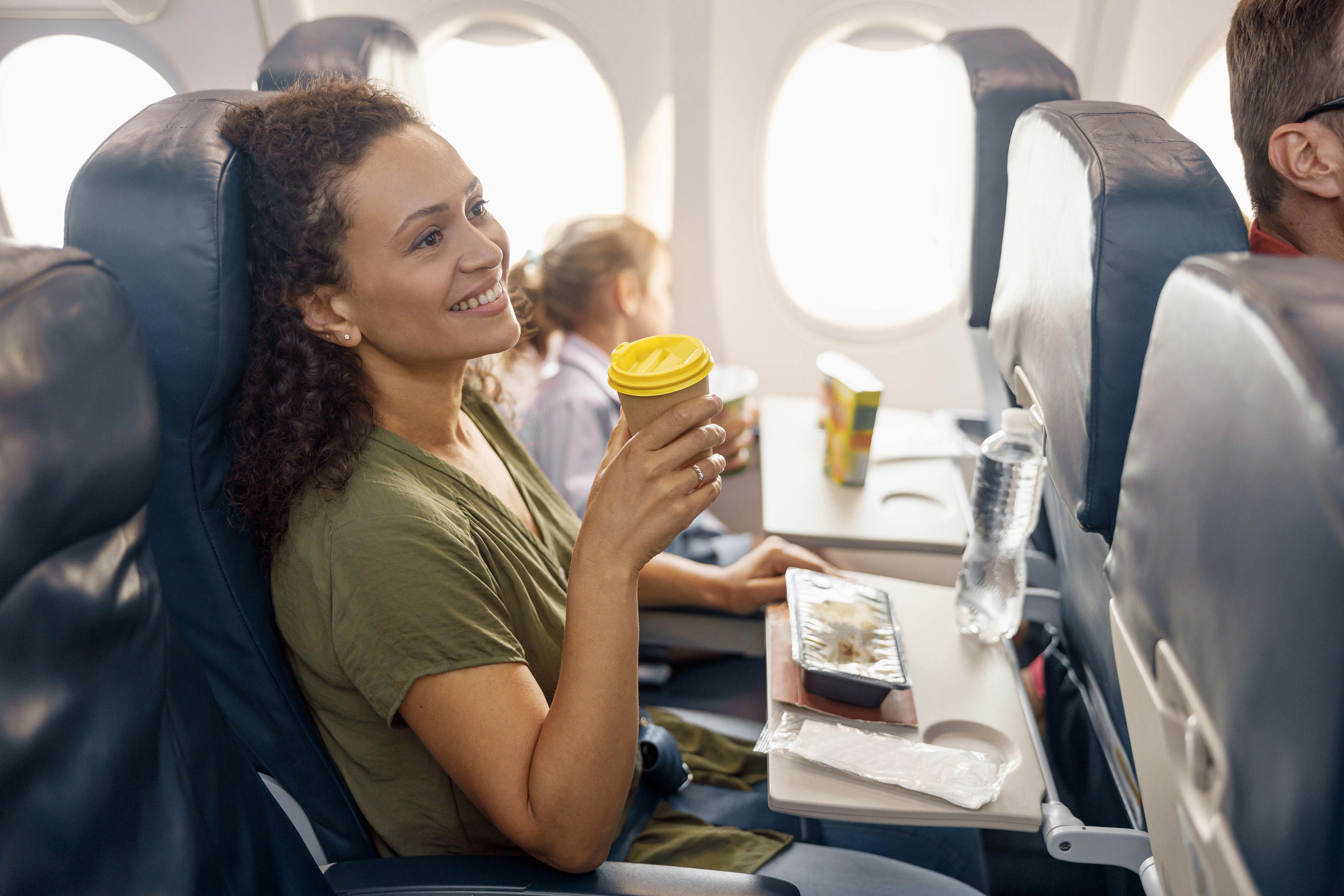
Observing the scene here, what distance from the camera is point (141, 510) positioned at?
0.87 metres

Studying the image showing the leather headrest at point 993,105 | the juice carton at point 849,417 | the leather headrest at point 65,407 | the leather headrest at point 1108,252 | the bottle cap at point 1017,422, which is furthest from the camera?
the juice carton at point 849,417

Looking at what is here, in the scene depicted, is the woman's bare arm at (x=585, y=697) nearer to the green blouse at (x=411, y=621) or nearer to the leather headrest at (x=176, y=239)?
the green blouse at (x=411, y=621)

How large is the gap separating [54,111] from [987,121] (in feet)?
11.9

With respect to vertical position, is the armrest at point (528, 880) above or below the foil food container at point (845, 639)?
below

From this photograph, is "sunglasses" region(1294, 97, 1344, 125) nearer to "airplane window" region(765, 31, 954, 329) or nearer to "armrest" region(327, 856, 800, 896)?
"armrest" region(327, 856, 800, 896)

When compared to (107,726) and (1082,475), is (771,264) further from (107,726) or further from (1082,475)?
(107,726)

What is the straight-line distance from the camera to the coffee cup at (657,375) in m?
1.06

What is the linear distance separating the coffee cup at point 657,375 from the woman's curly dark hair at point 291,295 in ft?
1.38

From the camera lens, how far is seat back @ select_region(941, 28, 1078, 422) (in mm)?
1842

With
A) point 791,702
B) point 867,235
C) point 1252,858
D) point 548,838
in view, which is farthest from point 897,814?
point 867,235

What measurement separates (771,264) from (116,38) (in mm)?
2467

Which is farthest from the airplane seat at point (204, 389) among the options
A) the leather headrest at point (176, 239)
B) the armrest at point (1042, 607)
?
the armrest at point (1042, 607)

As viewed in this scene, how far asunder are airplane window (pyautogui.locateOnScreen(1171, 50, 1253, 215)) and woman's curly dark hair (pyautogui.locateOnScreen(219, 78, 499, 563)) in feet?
8.87

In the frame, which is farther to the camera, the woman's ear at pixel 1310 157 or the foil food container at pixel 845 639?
the foil food container at pixel 845 639
